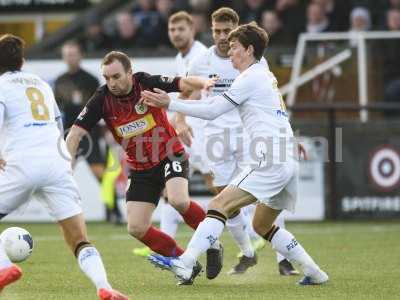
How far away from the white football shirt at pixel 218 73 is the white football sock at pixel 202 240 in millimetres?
2279

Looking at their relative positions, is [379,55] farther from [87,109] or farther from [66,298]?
[66,298]

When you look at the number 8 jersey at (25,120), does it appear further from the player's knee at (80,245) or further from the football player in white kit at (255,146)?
the football player in white kit at (255,146)

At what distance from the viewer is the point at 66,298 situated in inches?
331

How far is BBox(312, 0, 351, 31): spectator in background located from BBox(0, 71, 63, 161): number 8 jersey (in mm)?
10533

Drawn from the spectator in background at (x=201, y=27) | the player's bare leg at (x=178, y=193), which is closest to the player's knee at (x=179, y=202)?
the player's bare leg at (x=178, y=193)

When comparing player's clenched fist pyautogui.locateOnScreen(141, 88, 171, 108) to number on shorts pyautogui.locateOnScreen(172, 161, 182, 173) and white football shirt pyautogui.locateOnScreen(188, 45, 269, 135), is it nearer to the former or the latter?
number on shorts pyautogui.locateOnScreen(172, 161, 182, 173)

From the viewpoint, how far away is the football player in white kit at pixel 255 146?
28.9ft

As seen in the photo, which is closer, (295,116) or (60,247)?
(60,247)

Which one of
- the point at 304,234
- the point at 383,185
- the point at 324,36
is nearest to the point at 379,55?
the point at 324,36

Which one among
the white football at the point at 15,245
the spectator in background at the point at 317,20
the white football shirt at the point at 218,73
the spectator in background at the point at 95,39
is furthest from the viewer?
the spectator in background at the point at 95,39

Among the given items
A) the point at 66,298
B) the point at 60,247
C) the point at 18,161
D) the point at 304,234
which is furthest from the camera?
the point at 304,234

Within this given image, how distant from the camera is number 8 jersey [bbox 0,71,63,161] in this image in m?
7.88

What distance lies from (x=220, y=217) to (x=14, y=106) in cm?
197

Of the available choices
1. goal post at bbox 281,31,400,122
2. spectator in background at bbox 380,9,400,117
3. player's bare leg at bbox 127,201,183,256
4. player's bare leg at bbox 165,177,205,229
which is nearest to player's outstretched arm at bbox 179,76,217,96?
player's bare leg at bbox 165,177,205,229
